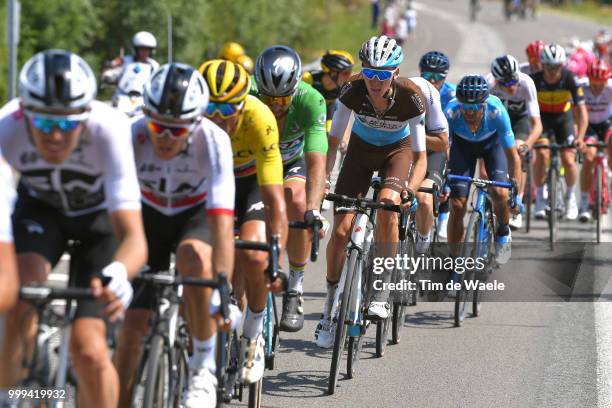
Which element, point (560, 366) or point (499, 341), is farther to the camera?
point (499, 341)

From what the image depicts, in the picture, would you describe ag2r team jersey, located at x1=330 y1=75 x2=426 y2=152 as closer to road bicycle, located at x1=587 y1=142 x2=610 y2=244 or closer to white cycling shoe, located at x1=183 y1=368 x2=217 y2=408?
white cycling shoe, located at x1=183 y1=368 x2=217 y2=408

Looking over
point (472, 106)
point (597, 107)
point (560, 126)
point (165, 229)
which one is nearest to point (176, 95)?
point (165, 229)

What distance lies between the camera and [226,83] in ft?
21.3

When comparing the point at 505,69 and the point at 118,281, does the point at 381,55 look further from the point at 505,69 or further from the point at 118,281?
the point at 505,69

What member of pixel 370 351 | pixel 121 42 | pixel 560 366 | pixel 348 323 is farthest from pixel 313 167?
pixel 121 42

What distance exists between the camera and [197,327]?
596 cm

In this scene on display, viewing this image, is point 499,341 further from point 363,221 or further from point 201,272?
point 201,272

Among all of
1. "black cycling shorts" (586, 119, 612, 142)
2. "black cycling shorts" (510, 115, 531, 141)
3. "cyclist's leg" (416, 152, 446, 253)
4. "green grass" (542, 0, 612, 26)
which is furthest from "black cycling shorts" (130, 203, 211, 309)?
"green grass" (542, 0, 612, 26)

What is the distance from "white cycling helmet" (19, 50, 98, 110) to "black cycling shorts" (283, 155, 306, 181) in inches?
148

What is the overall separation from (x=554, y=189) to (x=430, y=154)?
3408 mm

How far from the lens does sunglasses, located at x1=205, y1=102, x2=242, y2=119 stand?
21.4ft

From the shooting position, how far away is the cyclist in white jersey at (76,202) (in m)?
5.05

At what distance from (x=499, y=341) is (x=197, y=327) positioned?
4.07m

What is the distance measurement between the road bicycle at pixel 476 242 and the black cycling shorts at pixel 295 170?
2.04m
